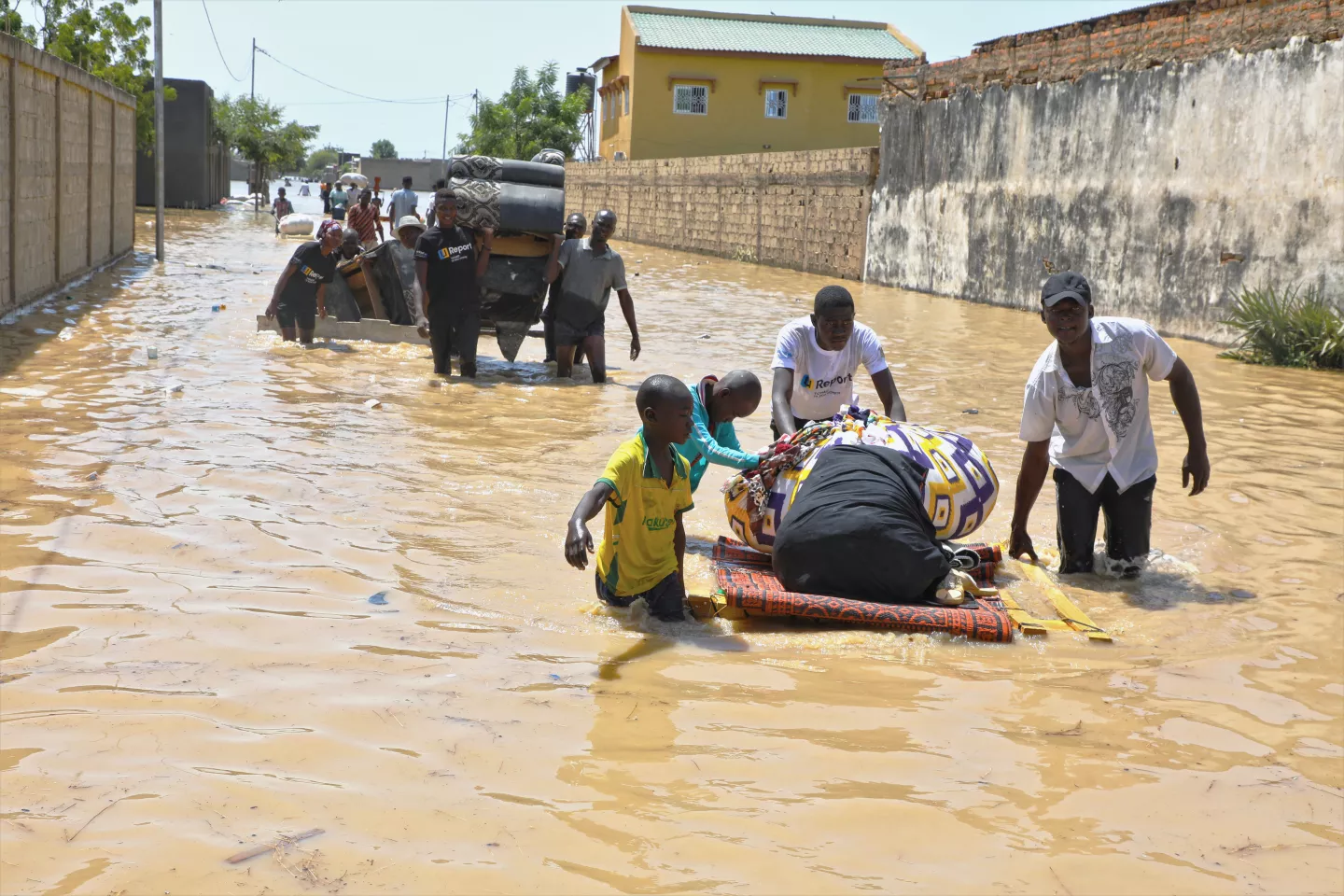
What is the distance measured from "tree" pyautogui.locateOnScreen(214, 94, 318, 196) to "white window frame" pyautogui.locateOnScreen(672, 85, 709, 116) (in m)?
18.3

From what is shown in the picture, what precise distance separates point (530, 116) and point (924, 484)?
1986 inches

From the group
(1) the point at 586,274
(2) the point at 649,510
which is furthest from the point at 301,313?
(2) the point at 649,510

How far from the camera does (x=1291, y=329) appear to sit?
1341 cm

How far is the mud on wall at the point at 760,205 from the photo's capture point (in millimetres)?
25531

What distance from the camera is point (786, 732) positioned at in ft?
12.6

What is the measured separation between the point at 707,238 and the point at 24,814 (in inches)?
1225

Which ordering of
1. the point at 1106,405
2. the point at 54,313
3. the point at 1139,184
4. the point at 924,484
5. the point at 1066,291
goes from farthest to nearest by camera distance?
1. the point at 1139,184
2. the point at 54,313
3. the point at 1106,405
4. the point at 924,484
5. the point at 1066,291

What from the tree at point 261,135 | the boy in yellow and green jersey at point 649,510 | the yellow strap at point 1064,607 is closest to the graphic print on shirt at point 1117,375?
the yellow strap at point 1064,607

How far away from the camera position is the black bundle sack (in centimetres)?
496

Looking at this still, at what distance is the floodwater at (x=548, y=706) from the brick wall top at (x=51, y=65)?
678cm

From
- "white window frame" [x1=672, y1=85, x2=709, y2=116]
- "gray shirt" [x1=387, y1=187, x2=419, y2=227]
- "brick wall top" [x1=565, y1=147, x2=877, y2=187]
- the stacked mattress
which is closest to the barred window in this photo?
"white window frame" [x1=672, y1=85, x2=709, y2=116]

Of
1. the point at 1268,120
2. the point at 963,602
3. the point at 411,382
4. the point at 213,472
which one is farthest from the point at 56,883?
the point at 1268,120

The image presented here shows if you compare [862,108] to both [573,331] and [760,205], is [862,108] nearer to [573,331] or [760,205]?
[760,205]

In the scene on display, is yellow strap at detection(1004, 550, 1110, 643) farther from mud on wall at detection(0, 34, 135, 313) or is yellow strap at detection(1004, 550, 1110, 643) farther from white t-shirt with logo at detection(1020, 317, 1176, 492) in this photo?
mud on wall at detection(0, 34, 135, 313)
